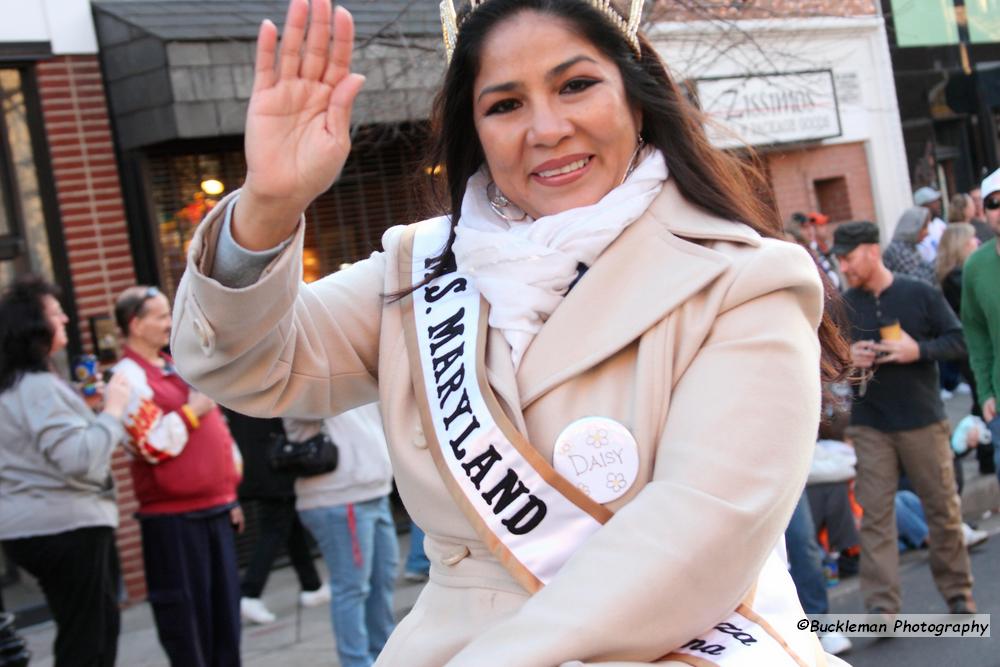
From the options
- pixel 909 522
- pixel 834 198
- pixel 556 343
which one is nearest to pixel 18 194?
pixel 909 522

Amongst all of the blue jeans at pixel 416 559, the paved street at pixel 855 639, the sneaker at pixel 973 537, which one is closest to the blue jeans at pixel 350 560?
the paved street at pixel 855 639

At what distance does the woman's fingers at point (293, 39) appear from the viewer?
6.30 feet

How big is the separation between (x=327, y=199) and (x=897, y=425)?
532 centimetres

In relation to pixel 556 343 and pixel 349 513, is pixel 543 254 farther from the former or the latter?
pixel 349 513

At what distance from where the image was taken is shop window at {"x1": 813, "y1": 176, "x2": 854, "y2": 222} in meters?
16.3

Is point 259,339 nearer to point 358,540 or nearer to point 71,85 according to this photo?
point 358,540

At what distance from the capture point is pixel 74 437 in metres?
5.48

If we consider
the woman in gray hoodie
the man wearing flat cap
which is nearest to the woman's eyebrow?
the man wearing flat cap

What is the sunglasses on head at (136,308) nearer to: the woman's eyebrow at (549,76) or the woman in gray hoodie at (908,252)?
the woman's eyebrow at (549,76)

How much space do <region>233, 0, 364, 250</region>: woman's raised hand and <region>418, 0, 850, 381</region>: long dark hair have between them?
0.37 metres

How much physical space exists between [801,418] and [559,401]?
0.39 metres

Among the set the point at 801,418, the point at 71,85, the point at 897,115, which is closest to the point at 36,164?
the point at 71,85

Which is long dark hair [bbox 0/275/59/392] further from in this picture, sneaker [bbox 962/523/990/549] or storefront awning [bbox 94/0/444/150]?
sneaker [bbox 962/523/990/549]

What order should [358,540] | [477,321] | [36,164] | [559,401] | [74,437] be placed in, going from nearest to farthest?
1. [559,401]
2. [477,321]
3. [74,437]
4. [358,540]
5. [36,164]
